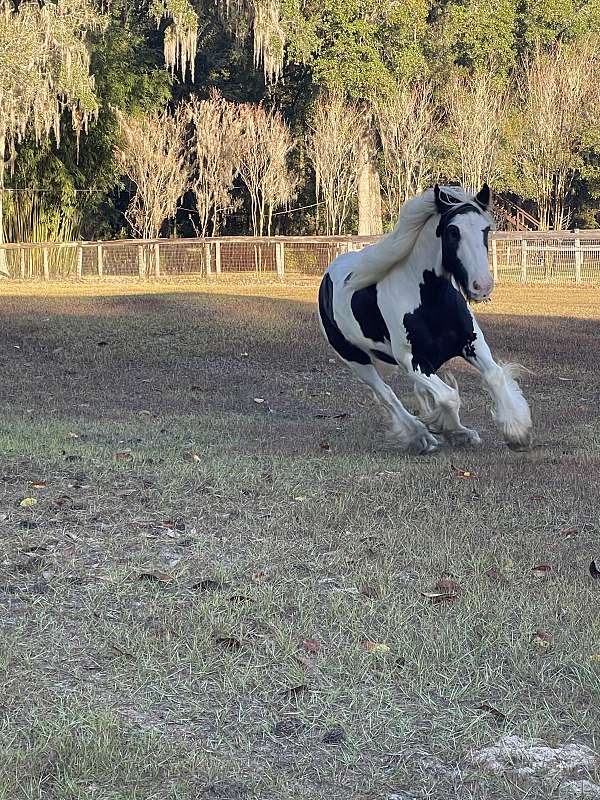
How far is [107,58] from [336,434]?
30780mm

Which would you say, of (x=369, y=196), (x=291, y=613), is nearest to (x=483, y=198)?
(x=291, y=613)

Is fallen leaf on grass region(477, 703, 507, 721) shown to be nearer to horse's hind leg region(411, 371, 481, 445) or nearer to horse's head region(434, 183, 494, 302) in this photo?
horse's head region(434, 183, 494, 302)

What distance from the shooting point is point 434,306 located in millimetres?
7707

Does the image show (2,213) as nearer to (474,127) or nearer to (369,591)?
(474,127)

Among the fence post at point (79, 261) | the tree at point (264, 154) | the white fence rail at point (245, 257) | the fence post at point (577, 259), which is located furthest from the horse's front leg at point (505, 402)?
the tree at point (264, 154)

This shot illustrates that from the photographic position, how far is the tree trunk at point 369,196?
129ft

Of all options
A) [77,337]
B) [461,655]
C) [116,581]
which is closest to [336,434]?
[116,581]

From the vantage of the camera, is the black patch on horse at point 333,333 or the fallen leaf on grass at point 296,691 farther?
the black patch on horse at point 333,333

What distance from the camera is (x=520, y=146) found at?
39.0 metres

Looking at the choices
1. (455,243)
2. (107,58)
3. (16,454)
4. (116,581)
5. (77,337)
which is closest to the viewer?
(116,581)

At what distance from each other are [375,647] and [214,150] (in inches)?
1289

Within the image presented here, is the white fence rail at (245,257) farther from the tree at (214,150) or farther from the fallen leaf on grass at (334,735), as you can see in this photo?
the fallen leaf on grass at (334,735)

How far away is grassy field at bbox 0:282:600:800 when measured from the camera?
3.09m

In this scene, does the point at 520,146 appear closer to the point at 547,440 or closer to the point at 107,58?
the point at 107,58
